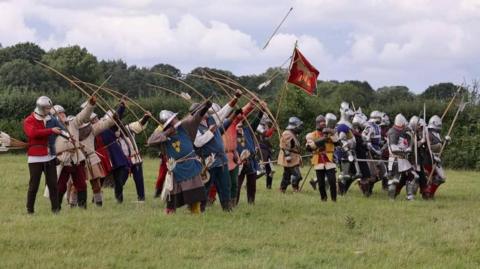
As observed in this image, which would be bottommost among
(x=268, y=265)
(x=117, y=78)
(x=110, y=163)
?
(x=268, y=265)

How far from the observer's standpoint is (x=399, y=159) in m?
16.2

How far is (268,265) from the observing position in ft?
29.3

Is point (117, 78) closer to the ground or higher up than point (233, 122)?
higher up

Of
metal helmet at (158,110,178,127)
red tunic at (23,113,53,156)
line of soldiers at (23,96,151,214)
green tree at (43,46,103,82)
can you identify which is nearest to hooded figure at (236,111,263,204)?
metal helmet at (158,110,178,127)

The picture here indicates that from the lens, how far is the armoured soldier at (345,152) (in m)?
16.2

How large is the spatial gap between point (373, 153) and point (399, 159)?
1.12 metres

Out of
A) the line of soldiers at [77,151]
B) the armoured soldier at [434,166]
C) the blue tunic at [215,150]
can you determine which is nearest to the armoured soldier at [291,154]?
the armoured soldier at [434,166]

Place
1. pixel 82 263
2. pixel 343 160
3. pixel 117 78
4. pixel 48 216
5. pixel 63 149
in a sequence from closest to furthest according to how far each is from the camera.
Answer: pixel 82 263, pixel 48 216, pixel 63 149, pixel 343 160, pixel 117 78

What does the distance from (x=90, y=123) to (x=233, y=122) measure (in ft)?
7.98

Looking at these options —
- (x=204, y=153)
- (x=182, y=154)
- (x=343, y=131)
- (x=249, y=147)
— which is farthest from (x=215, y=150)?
(x=343, y=131)

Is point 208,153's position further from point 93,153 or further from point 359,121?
point 359,121

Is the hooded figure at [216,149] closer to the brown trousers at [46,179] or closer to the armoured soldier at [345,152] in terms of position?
the brown trousers at [46,179]

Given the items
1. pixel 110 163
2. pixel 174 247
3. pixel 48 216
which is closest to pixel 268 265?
pixel 174 247

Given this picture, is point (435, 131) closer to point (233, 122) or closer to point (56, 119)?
point (233, 122)
